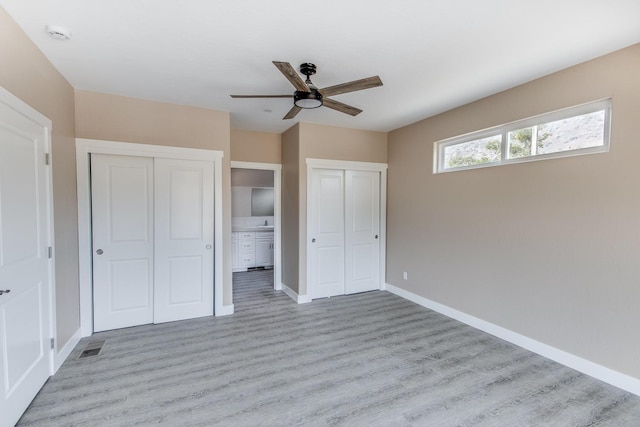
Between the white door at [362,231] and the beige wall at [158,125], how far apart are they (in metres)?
1.90

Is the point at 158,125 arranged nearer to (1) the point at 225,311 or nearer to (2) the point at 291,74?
(2) the point at 291,74

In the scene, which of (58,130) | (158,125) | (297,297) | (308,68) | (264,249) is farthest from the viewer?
(264,249)

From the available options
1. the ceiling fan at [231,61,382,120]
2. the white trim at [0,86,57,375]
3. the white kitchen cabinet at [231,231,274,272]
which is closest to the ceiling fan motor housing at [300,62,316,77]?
the ceiling fan at [231,61,382,120]

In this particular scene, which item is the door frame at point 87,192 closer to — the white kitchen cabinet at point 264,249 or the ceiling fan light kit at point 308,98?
the ceiling fan light kit at point 308,98

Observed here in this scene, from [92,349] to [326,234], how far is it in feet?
10.1

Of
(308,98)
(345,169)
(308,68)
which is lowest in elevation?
A: (345,169)

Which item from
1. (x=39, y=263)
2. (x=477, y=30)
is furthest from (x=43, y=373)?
(x=477, y=30)

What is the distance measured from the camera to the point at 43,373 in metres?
2.30

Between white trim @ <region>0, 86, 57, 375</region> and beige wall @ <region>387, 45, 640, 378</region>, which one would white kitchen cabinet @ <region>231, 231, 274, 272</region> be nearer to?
beige wall @ <region>387, 45, 640, 378</region>

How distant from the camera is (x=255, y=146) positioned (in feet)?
15.7

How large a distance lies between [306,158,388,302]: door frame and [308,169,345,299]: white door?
5 cm

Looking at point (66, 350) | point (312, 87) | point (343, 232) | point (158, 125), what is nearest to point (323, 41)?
point (312, 87)

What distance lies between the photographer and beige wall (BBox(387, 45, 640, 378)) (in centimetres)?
232

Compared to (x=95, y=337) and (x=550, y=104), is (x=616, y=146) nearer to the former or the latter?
(x=550, y=104)
